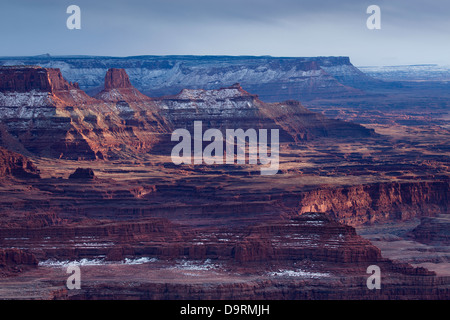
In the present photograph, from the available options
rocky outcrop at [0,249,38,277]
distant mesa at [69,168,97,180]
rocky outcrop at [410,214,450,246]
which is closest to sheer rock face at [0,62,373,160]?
distant mesa at [69,168,97,180]

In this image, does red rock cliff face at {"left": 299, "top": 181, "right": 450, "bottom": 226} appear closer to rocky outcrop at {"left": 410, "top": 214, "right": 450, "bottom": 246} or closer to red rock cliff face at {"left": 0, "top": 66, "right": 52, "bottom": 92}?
rocky outcrop at {"left": 410, "top": 214, "right": 450, "bottom": 246}

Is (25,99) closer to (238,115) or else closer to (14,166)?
(14,166)

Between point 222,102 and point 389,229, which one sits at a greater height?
point 222,102

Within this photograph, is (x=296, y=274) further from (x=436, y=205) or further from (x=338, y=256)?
(x=436, y=205)

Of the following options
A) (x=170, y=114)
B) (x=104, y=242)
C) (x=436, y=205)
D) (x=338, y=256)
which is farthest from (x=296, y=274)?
(x=170, y=114)

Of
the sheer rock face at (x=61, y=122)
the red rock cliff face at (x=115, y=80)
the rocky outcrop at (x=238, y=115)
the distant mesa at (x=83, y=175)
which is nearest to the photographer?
the distant mesa at (x=83, y=175)

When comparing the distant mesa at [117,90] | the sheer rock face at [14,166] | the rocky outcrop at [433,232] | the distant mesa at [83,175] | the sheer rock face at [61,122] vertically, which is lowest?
the rocky outcrop at [433,232]

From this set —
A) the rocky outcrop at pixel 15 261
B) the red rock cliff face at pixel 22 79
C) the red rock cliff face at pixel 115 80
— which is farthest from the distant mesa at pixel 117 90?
the rocky outcrop at pixel 15 261

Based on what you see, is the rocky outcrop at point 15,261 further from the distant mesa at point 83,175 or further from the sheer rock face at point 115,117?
the sheer rock face at point 115,117

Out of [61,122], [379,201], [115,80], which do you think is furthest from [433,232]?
[115,80]
